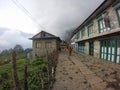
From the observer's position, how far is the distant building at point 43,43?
3110 centimetres

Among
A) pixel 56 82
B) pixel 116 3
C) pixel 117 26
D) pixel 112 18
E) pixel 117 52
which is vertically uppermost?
pixel 116 3

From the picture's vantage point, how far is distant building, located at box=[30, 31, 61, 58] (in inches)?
1224

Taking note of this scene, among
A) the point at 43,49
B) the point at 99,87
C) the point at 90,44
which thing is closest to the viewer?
the point at 99,87

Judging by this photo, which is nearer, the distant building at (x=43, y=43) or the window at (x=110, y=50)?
the window at (x=110, y=50)

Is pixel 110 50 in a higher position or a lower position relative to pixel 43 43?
lower

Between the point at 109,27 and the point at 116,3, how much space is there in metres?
2.61

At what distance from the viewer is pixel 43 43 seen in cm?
3159

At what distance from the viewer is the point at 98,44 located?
17.5m

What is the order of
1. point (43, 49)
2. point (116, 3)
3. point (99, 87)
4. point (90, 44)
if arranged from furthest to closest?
point (43, 49) → point (90, 44) → point (116, 3) → point (99, 87)

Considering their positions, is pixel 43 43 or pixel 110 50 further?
pixel 43 43

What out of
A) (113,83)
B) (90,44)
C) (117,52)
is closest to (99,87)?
(113,83)

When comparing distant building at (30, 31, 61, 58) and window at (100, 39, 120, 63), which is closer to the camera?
window at (100, 39, 120, 63)

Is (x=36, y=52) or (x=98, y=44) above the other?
(x=98, y=44)

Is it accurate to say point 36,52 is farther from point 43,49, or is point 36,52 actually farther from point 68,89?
point 68,89
